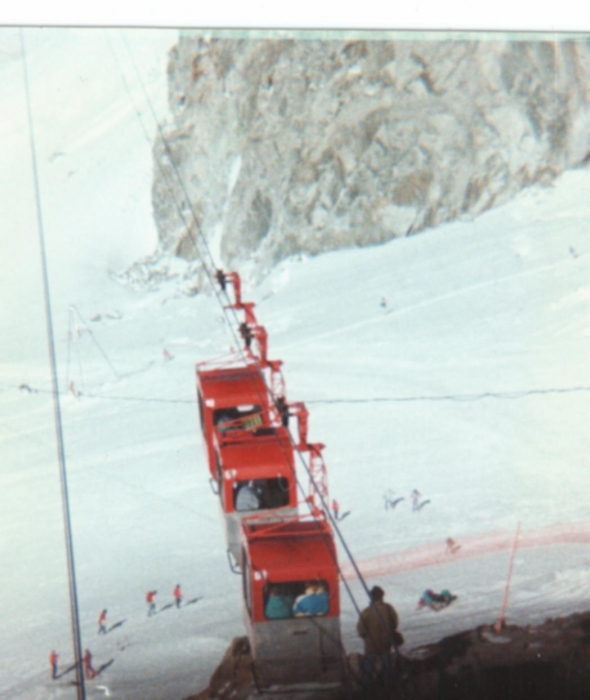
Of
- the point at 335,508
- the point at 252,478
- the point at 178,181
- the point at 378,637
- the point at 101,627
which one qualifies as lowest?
the point at 378,637

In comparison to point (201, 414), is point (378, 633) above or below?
below

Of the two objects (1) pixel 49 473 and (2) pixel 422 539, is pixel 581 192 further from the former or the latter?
(1) pixel 49 473

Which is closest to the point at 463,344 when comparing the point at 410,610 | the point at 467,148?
the point at 467,148

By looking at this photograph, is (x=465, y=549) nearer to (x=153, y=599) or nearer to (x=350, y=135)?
(x=153, y=599)

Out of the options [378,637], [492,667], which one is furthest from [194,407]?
[492,667]

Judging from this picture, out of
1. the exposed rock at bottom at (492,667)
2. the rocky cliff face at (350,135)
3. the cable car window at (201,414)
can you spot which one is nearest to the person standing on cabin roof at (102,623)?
the exposed rock at bottom at (492,667)

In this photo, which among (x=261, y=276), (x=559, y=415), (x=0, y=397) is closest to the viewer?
(x=0, y=397)

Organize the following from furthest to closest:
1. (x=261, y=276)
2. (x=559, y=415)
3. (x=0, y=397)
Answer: (x=559, y=415), (x=261, y=276), (x=0, y=397)
